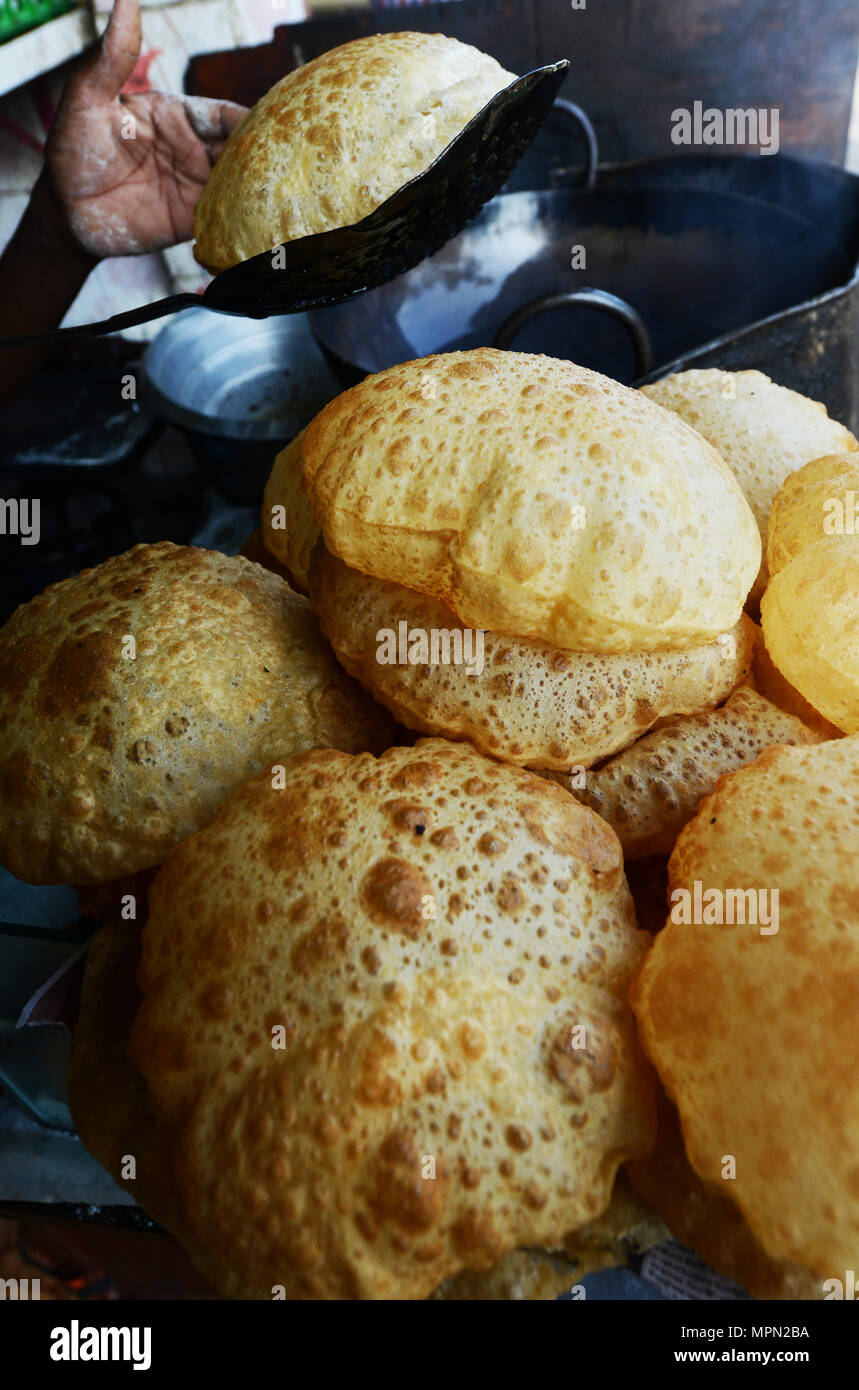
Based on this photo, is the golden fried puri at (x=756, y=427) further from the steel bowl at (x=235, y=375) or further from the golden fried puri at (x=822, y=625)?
the steel bowl at (x=235, y=375)

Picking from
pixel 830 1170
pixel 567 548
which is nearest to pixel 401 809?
pixel 567 548

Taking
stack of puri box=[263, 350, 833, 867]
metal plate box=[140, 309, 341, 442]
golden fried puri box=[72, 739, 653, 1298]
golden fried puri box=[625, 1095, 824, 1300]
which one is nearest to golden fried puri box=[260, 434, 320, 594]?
stack of puri box=[263, 350, 833, 867]

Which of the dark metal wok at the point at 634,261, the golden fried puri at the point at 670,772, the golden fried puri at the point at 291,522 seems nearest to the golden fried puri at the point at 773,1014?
the golden fried puri at the point at 670,772

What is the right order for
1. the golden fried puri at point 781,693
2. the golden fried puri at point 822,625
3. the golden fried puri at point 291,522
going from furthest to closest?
the golden fried puri at point 291,522, the golden fried puri at point 781,693, the golden fried puri at point 822,625

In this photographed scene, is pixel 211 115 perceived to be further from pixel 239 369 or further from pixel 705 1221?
pixel 705 1221

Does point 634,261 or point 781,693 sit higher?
point 634,261

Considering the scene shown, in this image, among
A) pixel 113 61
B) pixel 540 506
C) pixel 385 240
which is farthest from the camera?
pixel 113 61

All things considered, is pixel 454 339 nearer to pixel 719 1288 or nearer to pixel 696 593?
pixel 696 593

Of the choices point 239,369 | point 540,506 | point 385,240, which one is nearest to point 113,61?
point 239,369
